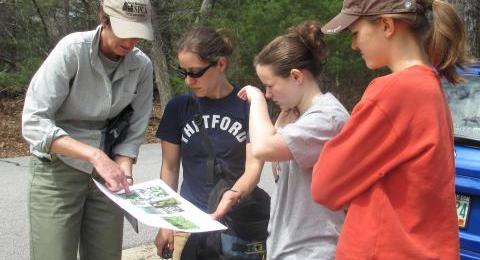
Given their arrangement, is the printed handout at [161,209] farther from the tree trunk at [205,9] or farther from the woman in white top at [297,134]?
the tree trunk at [205,9]

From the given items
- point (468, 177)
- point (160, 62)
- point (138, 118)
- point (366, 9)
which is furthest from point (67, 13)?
point (366, 9)

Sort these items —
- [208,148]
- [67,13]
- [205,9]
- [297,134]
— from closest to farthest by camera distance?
1. [297,134]
2. [208,148]
3. [205,9]
4. [67,13]

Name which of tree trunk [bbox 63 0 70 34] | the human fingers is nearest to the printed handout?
the human fingers

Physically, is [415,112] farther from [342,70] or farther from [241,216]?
[342,70]

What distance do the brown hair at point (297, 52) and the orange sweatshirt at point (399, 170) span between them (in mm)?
534

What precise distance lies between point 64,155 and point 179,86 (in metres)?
11.3

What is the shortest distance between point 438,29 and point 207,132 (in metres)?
1.32

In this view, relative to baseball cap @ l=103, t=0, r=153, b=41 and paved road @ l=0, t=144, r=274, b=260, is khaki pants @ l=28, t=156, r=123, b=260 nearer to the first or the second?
baseball cap @ l=103, t=0, r=153, b=41

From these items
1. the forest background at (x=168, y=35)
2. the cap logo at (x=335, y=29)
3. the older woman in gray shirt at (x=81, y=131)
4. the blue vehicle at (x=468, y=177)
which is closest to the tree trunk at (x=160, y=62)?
the forest background at (x=168, y=35)

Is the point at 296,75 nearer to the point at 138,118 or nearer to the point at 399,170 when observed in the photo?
the point at 399,170

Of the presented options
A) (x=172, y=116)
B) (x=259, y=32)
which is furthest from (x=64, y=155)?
(x=259, y=32)

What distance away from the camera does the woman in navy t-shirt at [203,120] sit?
9.28ft

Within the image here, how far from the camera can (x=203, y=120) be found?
2861 mm

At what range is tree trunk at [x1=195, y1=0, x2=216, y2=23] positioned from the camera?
1412cm
